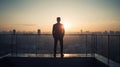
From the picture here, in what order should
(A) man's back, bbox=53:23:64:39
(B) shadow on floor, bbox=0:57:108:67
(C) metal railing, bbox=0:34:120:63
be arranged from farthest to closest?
(C) metal railing, bbox=0:34:120:63 → (A) man's back, bbox=53:23:64:39 → (B) shadow on floor, bbox=0:57:108:67

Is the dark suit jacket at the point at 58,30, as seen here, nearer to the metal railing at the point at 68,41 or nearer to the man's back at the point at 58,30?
the man's back at the point at 58,30

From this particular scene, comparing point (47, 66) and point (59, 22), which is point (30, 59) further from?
point (59, 22)

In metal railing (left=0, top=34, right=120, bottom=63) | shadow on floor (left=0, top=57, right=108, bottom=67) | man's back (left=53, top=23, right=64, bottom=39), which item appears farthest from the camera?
metal railing (left=0, top=34, right=120, bottom=63)

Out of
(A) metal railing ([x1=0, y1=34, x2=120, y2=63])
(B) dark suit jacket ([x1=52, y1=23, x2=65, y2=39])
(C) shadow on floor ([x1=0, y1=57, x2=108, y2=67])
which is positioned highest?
(B) dark suit jacket ([x1=52, y1=23, x2=65, y2=39])

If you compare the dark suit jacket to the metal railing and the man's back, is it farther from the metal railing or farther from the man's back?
the metal railing

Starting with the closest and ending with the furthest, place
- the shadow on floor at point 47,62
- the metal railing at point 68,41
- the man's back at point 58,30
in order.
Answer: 1. the shadow on floor at point 47,62
2. the man's back at point 58,30
3. the metal railing at point 68,41

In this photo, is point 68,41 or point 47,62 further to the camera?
point 68,41

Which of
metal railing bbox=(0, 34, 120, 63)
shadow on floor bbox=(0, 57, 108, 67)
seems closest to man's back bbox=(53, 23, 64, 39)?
shadow on floor bbox=(0, 57, 108, 67)

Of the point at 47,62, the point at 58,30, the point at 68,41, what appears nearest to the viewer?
the point at 47,62

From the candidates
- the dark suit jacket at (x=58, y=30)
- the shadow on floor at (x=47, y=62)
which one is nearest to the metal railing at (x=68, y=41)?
the shadow on floor at (x=47, y=62)

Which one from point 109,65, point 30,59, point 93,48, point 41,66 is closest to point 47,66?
point 41,66

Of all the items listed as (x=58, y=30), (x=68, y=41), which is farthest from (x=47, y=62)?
(x=68, y=41)

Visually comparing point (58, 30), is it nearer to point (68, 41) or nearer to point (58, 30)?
point (58, 30)

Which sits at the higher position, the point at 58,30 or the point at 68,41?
the point at 58,30
